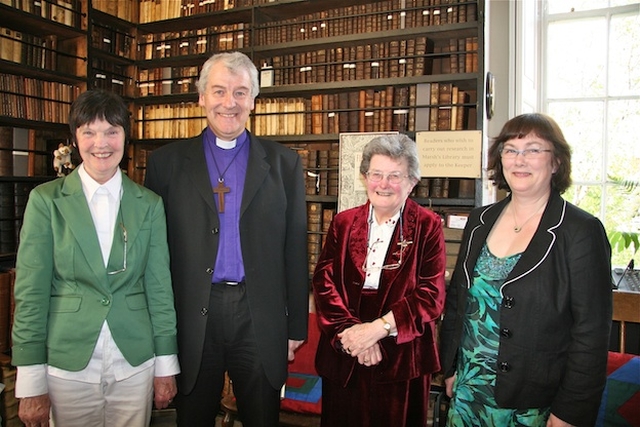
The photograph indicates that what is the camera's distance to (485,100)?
9.86ft

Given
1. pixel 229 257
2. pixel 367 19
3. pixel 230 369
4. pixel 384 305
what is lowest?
pixel 230 369

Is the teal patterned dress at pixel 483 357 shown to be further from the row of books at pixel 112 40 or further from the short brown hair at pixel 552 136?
the row of books at pixel 112 40

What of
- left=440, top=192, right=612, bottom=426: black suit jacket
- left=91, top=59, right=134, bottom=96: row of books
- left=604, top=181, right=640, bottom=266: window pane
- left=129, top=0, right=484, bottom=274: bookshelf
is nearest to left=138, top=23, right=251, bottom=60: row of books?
left=129, top=0, right=484, bottom=274: bookshelf

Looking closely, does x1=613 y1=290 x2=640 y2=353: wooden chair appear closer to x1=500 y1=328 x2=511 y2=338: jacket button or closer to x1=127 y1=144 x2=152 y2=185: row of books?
x1=500 y1=328 x2=511 y2=338: jacket button

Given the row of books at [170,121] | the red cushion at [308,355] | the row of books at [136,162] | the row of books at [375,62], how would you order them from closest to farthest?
1. the red cushion at [308,355]
2. the row of books at [375,62]
3. the row of books at [170,121]
4. the row of books at [136,162]

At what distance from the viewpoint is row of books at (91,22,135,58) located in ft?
12.4

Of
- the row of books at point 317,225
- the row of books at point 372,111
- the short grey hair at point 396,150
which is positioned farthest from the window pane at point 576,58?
the short grey hair at point 396,150

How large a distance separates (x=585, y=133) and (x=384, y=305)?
417 centimetres

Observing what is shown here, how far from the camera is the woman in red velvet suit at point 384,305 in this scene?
1548mm

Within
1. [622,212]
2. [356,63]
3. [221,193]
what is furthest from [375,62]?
[622,212]

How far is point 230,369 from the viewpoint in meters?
1.65

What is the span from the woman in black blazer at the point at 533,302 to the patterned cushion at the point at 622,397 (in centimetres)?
52

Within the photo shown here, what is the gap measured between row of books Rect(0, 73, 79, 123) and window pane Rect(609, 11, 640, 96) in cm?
489

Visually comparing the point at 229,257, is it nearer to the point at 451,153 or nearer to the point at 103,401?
the point at 103,401
